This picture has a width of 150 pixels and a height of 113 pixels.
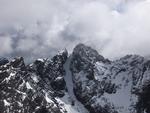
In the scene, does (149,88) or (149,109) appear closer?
(149,109)

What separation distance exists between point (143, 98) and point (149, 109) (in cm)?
598

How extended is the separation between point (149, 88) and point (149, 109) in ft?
→ 31.2

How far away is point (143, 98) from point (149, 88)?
14.3 ft

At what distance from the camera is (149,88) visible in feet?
405

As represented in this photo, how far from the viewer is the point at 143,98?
121m

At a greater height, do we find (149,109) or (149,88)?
(149,88)
